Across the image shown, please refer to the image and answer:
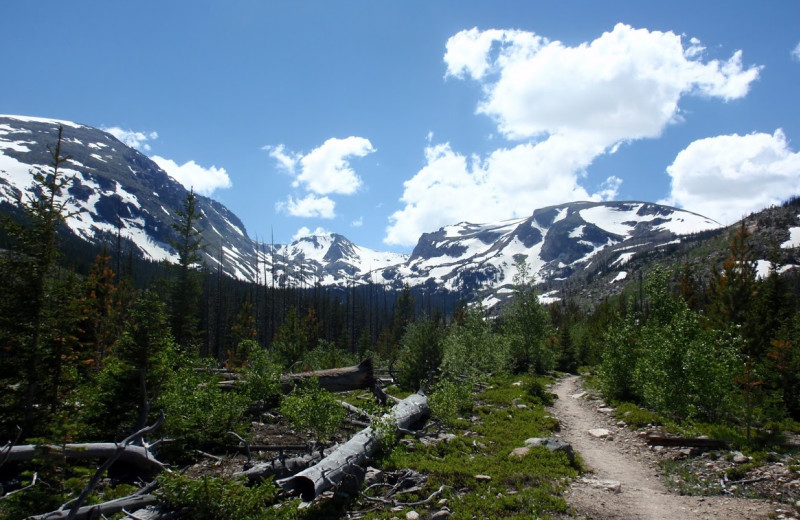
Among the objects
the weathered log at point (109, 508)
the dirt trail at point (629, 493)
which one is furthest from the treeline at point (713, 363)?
the weathered log at point (109, 508)

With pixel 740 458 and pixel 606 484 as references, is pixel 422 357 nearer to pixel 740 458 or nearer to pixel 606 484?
pixel 606 484

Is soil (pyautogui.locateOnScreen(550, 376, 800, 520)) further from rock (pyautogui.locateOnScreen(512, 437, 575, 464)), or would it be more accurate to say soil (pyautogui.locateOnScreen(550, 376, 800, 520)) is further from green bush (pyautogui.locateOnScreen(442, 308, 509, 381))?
green bush (pyautogui.locateOnScreen(442, 308, 509, 381))

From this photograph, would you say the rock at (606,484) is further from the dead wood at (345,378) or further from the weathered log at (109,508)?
the dead wood at (345,378)

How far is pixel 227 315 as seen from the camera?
72875 mm

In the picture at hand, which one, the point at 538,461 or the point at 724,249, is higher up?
the point at 724,249

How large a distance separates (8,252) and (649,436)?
20315mm

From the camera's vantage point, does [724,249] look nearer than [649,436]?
No

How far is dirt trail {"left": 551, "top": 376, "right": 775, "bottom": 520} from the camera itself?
829 cm

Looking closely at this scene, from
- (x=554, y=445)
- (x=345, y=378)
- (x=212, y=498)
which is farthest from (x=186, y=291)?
(x=554, y=445)

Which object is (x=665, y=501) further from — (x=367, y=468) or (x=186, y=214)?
(x=186, y=214)

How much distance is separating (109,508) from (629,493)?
410 inches

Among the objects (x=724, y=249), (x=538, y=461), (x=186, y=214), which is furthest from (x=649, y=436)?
(x=724, y=249)

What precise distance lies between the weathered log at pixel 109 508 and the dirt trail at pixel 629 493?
8.07m

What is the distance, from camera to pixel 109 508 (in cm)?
632
